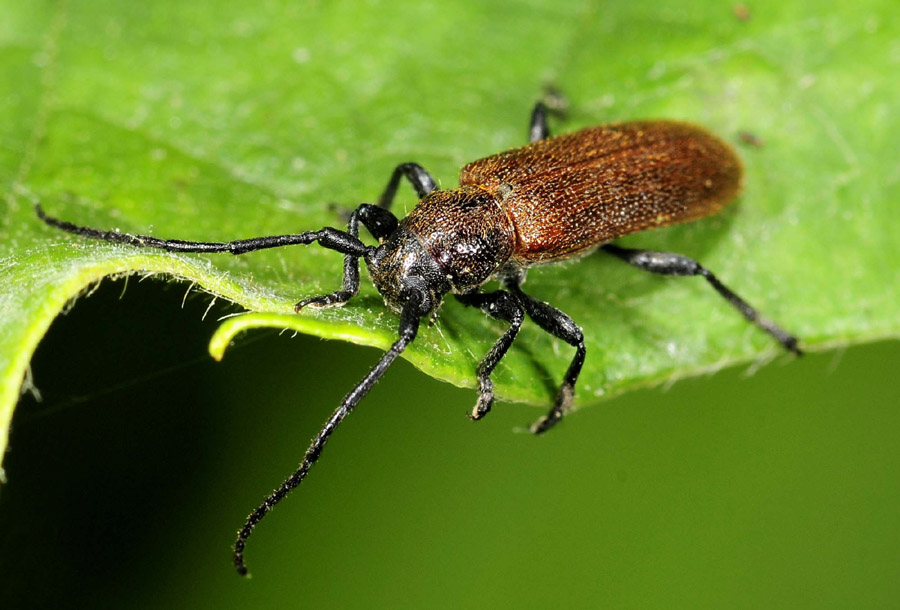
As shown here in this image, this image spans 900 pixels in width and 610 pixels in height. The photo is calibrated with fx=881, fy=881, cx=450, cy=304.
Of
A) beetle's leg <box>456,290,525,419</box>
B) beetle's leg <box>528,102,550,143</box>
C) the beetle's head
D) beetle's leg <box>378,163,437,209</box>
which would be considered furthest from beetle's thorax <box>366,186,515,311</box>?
beetle's leg <box>528,102,550,143</box>

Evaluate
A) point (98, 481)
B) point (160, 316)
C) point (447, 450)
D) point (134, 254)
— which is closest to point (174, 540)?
point (98, 481)

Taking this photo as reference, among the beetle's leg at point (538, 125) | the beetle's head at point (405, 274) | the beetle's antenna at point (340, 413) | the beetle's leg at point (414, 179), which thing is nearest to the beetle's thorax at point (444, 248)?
the beetle's head at point (405, 274)

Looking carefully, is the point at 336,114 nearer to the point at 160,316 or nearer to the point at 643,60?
the point at 160,316

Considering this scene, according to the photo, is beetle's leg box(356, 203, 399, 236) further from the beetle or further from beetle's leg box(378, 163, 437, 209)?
beetle's leg box(378, 163, 437, 209)

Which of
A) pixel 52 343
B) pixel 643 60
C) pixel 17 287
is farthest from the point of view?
pixel 643 60

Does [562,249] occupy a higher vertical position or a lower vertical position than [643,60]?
lower

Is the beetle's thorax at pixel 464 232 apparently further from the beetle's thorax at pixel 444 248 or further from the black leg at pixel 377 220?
the black leg at pixel 377 220
